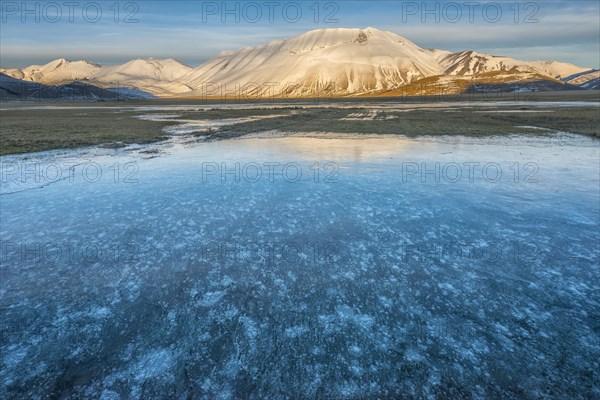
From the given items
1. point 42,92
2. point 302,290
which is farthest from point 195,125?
point 42,92

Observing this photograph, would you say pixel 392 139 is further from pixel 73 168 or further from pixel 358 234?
pixel 73 168

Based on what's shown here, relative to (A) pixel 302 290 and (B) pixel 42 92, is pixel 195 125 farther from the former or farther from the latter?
(B) pixel 42 92

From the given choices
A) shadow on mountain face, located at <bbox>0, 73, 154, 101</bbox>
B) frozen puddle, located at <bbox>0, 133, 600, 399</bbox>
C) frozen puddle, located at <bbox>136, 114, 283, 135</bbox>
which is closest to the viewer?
frozen puddle, located at <bbox>0, 133, 600, 399</bbox>

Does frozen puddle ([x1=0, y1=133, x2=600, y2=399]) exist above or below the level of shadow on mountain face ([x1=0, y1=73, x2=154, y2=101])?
below

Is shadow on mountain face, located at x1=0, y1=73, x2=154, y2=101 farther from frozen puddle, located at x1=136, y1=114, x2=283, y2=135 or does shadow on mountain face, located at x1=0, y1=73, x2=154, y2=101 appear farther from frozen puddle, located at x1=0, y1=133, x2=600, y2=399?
frozen puddle, located at x1=0, y1=133, x2=600, y2=399

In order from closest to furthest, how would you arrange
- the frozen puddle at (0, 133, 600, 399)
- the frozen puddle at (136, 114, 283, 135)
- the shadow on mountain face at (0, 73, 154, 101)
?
the frozen puddle at (0, 133, 600, 399) → the frozen puddle at (136, 114, 283, 135) → the shadow on mountain face at (0, 73, 154, 101)

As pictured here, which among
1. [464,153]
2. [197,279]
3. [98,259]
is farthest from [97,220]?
[464,153]

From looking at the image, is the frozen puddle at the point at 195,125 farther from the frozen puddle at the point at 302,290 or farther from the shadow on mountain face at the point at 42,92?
the shadow on mountain face at the point at 42,92

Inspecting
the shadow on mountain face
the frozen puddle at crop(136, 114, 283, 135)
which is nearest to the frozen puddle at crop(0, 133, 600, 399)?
the frozen puddle at crop(136, 114, 283, 135)
